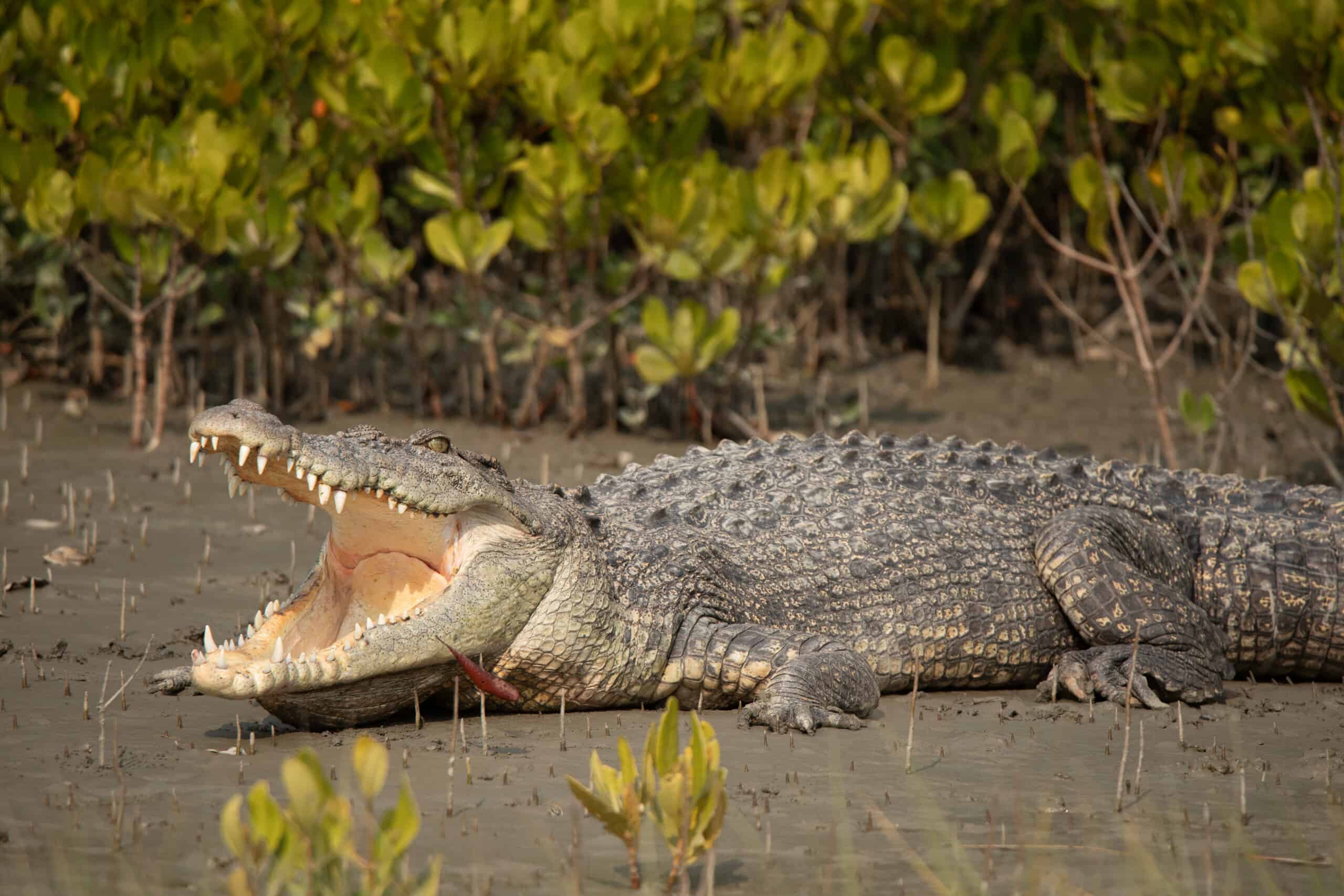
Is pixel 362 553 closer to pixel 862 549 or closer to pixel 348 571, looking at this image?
pixel 348 571

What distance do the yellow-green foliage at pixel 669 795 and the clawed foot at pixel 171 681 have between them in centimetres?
195

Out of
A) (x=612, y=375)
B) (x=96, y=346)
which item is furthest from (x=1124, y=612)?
(x=96, y=346)

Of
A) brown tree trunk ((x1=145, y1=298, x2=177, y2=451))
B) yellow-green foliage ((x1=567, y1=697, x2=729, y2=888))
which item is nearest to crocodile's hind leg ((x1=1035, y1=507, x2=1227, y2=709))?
yellow-green foliage ((x1=567, y1=697, x2=729, y2=888))

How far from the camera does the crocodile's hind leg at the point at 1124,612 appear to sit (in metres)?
4.78

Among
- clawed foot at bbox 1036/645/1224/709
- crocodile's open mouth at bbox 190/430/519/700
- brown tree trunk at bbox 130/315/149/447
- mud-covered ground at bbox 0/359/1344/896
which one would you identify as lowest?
mud-covered ground at bbox 0/359/1344/896

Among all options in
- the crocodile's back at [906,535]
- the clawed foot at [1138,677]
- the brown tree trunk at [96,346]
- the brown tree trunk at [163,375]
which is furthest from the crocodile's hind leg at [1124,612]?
the brown tree trunk at [96,346]

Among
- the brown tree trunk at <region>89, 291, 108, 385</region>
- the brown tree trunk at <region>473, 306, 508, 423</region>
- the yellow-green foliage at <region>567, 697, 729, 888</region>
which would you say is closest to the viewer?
the yellow-green foliage at <region>567, 697, 729, 888</region>

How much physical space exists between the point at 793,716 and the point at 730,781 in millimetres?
552

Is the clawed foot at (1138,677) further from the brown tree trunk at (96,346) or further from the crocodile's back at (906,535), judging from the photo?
the brown tree trunk at (96,346)

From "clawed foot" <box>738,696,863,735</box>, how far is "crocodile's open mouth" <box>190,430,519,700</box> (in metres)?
0.72

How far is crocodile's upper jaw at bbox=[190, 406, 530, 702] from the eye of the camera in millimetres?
3645

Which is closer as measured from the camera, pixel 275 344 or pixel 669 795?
pixel 669 795

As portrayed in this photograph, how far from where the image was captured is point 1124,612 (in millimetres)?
4965

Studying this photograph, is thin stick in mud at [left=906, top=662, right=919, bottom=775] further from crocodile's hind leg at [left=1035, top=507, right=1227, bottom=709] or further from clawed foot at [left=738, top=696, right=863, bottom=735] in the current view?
crocodile's hind leg at [left=1035, top=507, right=1227, bottom=709]
